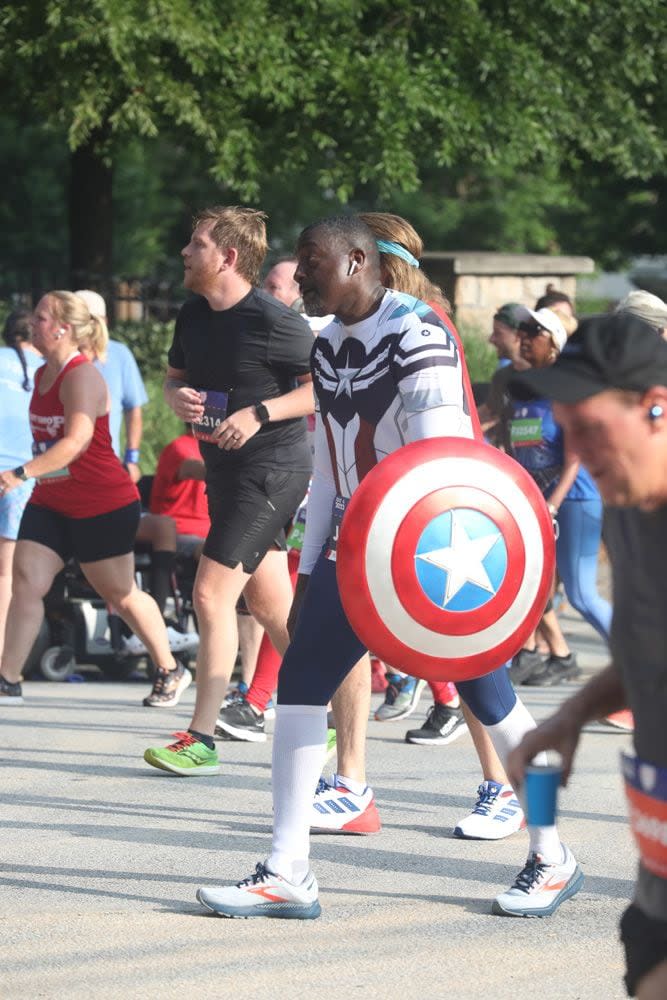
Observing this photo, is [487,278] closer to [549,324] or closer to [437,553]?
[549,324]

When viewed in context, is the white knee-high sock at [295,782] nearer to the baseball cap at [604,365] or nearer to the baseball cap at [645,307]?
the baseball cap at [604,365]

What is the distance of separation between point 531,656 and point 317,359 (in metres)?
5.33

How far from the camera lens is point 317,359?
5.56m

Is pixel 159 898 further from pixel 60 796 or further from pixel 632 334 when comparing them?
pixel 632 334

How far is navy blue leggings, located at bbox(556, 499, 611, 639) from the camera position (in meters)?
9.30

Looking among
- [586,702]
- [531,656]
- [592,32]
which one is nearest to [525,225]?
[592,32]

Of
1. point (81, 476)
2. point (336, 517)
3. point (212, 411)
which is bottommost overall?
point (81, 476)

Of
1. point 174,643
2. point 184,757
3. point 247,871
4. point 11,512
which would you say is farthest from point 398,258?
point 174,643

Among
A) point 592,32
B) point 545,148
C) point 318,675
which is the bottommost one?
point 318,675

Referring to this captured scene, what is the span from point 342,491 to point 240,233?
2.00m

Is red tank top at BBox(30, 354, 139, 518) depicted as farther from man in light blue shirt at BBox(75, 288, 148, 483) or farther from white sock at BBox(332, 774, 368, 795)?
white sock at BBox(332, 774, 368, 795)

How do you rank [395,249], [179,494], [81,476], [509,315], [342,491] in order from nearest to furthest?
[342,491] < [395,249] < [81,476] < [509,315] < [179,494]

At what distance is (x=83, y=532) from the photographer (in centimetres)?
877

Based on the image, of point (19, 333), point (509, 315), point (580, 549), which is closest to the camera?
point (580, 549)
